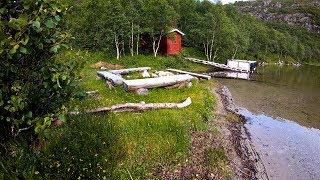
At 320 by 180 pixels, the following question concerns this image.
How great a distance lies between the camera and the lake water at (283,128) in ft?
55.9

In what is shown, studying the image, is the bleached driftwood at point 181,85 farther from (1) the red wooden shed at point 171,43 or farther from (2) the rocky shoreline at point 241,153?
(1) the red wooden shed at point 171,43

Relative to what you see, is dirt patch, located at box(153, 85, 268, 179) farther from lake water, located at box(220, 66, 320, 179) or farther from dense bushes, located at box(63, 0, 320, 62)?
dense bushes, located at box(63, 0, 320, 62)

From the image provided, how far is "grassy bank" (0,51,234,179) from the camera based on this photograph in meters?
10.3

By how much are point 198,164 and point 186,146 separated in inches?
46.4

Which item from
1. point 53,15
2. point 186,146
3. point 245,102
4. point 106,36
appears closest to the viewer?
point 53,15

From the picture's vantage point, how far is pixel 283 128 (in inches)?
931

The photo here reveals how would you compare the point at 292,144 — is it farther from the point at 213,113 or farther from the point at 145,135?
the point at 145,135

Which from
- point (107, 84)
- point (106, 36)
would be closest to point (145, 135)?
point (107, 84)

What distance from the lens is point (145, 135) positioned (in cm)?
1426

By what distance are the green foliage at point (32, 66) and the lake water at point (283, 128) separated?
10847mm

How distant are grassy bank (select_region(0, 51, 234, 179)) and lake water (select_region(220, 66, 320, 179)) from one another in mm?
3667

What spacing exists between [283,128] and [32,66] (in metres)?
19.1

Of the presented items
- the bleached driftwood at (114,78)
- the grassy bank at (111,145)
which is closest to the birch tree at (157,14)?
the bleached driftwood at (114,78)

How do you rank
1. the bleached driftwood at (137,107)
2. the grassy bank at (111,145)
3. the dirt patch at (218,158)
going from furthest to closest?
1. the bleached driftwood at (137,107)
2. the dirt patch at (218,158)
3. the grassy bank at (111,145)
